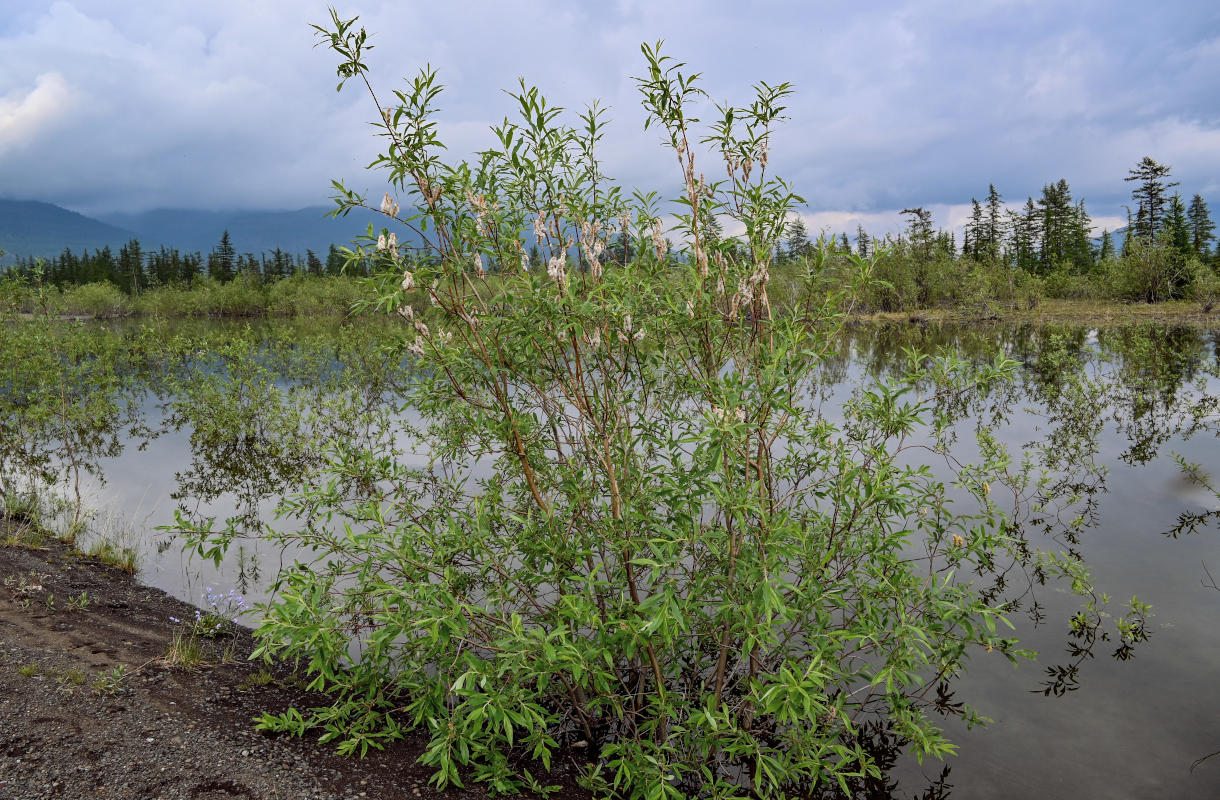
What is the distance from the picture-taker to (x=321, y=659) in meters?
4.92

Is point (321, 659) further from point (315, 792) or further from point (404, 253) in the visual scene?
point (404, 253)

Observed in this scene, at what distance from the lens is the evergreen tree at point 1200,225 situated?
7356cm

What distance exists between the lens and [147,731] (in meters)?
5.16

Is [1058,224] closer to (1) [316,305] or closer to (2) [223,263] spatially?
(1) [316,305]

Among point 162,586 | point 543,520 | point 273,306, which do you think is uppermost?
point 273,306

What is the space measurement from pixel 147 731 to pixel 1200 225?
347 feet

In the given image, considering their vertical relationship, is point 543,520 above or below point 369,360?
below

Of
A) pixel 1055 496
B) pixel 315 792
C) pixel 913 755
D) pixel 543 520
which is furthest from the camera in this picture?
pixel 1055 496

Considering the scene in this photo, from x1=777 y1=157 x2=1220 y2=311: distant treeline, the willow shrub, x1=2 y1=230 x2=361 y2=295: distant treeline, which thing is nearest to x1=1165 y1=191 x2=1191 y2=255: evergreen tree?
x1=777 y1=157 x2=1220 y2=311: distant treeline

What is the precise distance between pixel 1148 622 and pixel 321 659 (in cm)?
1028

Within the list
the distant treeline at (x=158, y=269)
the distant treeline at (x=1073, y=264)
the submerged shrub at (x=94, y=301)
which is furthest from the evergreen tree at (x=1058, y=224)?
the submerged shrub at (x=94, y=301)

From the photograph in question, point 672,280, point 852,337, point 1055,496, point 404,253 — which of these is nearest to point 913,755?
point 672,280

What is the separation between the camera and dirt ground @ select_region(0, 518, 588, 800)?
461cm

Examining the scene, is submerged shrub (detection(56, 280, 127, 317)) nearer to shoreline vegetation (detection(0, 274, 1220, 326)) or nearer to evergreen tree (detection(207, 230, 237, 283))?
shoreline vegetation (detection(0, 274, 1220, 326))
